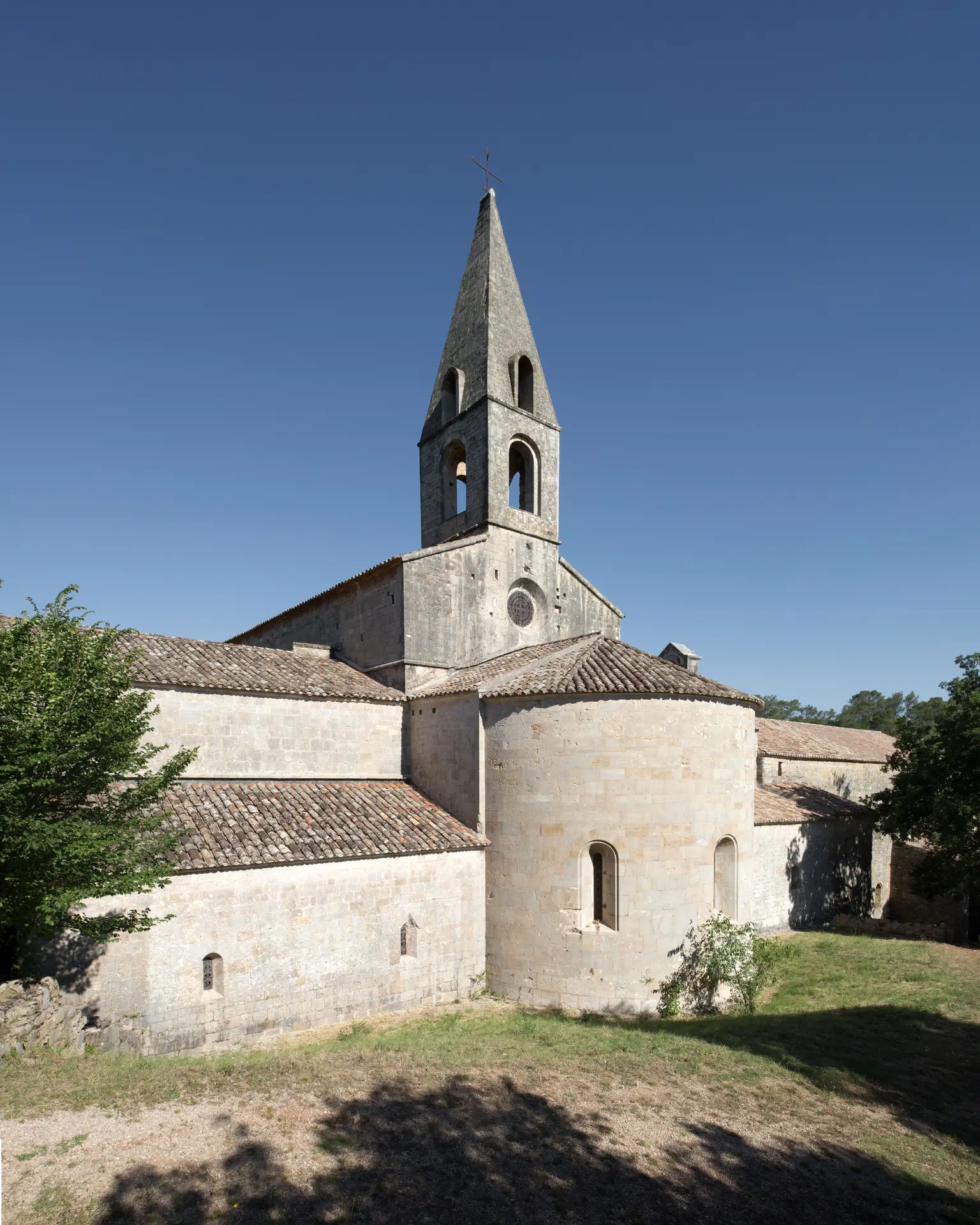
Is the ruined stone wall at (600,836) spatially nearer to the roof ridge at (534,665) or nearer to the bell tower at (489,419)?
the roof ridge at (534,665)

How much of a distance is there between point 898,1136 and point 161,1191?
876 cm

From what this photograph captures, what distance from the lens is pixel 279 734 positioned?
1722 centimetres

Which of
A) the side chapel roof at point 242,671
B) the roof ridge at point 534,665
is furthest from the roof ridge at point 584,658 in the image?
the side chapel roof at point 242,671

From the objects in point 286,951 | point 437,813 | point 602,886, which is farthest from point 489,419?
point 286,951

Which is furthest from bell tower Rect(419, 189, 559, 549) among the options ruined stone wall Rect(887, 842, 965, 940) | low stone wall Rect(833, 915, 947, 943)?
ruined stone wall Rect(887, 842, 965, 940)

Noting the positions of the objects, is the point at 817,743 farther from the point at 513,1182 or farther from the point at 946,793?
the point at 513,1182

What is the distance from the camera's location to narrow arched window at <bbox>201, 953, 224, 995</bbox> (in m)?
12.8

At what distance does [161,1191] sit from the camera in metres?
6.48

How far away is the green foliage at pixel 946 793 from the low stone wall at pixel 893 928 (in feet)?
Result: 5.45

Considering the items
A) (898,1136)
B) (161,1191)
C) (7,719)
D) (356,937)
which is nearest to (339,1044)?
(356,937)

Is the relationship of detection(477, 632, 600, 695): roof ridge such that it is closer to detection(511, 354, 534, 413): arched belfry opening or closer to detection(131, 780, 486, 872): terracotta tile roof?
detection(131, 780, 486, 872): terracotta tile roof

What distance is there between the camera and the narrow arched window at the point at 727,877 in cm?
1608

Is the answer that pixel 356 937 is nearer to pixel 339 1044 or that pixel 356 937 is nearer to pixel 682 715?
pixel 339 1044

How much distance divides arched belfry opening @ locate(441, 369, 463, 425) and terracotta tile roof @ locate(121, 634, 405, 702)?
9.42 m
